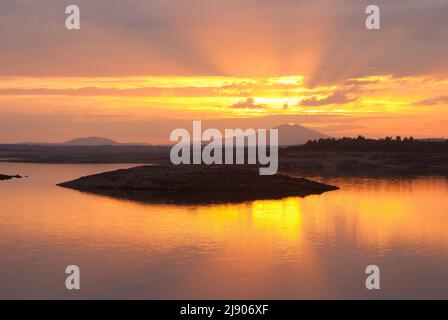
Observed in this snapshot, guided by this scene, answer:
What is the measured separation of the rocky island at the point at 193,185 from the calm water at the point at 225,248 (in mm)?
8318

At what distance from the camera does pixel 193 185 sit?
71.6 metres

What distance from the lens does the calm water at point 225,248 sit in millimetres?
25422

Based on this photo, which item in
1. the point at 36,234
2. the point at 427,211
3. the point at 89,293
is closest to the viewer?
the point at 89,293

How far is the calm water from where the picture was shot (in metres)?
25.4

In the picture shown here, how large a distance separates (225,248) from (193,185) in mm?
37769

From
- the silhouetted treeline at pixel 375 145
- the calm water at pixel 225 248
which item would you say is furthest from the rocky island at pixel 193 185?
the silhouetted treeline at pixel 375 145

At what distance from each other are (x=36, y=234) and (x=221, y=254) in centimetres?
1505

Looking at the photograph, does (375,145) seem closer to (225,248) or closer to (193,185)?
(193,185)

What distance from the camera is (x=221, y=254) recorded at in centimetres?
3234

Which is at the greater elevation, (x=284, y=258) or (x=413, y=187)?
(x=413, y=187)

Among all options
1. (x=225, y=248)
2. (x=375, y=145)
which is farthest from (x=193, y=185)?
(x=375, y=145)
